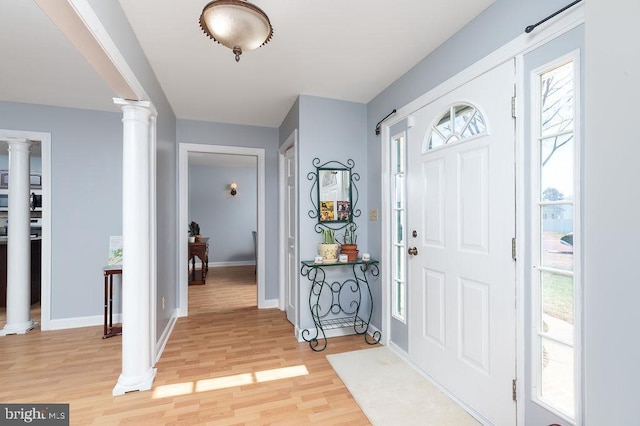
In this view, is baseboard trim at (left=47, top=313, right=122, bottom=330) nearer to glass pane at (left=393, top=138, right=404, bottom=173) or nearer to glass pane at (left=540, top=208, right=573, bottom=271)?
glass pane at (left=393, top=138, right=404, bottom=173)

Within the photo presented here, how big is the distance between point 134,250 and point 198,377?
3.50 ft

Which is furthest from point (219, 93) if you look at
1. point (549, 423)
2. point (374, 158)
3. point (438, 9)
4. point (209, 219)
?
point (209, 219)

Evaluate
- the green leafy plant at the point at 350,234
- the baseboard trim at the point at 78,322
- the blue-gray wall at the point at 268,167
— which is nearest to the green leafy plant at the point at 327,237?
the green leafy plant at the point at 350,234

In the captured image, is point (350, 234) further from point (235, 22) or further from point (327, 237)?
point (235, 22)

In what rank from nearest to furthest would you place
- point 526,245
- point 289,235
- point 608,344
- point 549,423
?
1. point 608,344
2. point 549,423
3. point 526,245
4. point 289,235

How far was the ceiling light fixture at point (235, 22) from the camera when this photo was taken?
1.42m

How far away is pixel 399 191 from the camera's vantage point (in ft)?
8.71

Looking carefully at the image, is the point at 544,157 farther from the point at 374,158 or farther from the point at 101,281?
the point at 101,281

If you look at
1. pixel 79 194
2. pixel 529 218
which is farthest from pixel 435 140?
pixel 79 194

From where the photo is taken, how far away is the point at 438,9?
1729 mm

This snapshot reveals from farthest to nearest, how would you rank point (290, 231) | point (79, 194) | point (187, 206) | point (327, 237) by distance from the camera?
point (187, 206)
point (290, 231)
point (79, 194)
point (327, 237)

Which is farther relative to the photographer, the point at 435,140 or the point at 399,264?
the point at 399,264

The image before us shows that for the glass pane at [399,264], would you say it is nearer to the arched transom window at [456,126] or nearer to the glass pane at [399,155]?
the glass pane at [399,155]

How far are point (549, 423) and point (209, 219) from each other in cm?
697
